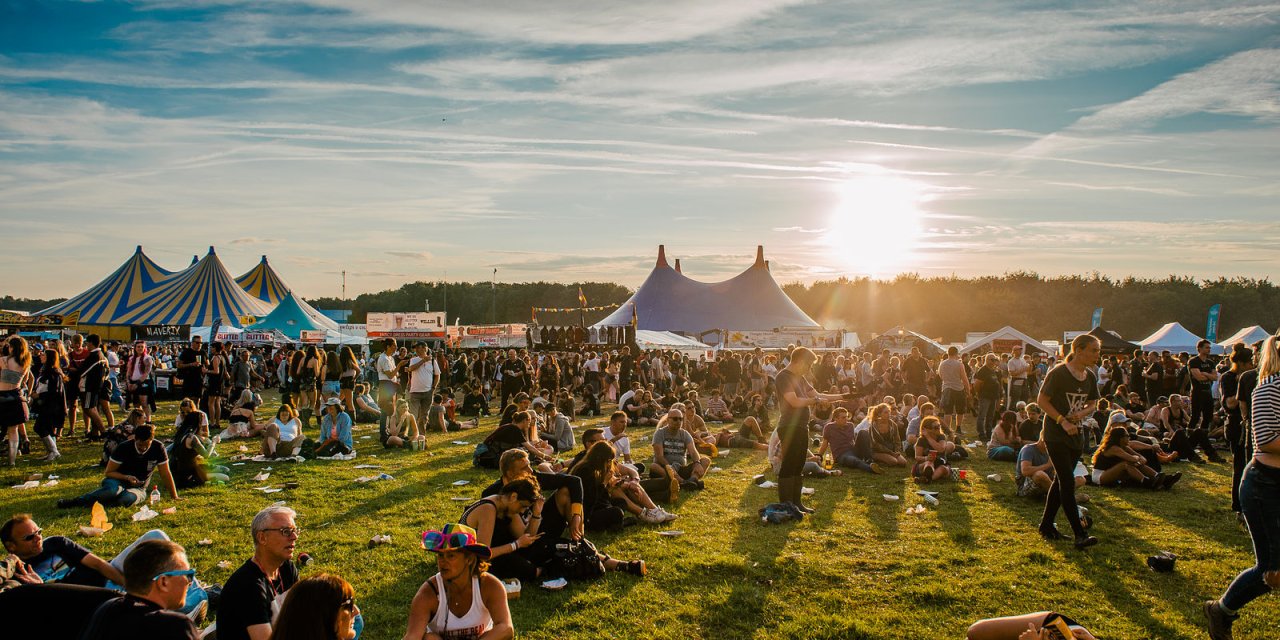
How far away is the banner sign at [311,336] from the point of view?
32594 mm

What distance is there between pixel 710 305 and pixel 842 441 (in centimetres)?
2971

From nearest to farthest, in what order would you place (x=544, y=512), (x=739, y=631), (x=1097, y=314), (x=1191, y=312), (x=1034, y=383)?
(x=739, y=631), (x=544, y=512), (x=1034, y=383), (x=1097, y=314), (x=1191, y=312)

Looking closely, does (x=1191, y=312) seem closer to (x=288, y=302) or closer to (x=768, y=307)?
(x=768, y=307)

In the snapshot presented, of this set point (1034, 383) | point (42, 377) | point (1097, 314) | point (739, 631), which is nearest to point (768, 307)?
point (1097, 314)

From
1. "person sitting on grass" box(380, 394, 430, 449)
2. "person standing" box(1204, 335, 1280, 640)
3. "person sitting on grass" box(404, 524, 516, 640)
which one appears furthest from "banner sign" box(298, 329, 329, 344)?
"person standing" box(1204, 335, 1280, 640)

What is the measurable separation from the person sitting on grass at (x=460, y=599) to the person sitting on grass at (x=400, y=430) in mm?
8962

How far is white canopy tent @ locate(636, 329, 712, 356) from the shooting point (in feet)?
99.1

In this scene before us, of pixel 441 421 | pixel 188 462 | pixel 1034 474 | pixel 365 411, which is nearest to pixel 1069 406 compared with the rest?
pixel 1034 474

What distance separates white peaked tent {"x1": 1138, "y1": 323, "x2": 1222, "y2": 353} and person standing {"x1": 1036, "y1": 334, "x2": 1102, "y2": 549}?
28.7 m

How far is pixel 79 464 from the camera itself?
1022 centimetres

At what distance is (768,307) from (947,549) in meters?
33.8

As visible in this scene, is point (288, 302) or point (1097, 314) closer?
point (288, 302)

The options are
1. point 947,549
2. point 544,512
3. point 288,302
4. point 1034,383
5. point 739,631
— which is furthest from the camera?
point 288,302

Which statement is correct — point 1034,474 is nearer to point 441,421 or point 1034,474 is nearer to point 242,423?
point 441,421
